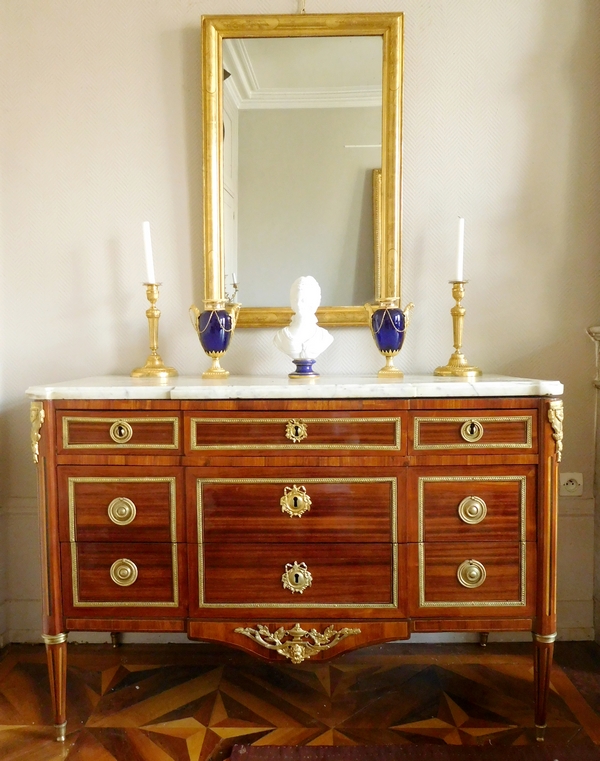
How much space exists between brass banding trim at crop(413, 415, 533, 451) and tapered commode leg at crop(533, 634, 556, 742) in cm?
51

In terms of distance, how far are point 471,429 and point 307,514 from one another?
47 cm

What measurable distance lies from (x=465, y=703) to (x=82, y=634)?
1322 millimetres

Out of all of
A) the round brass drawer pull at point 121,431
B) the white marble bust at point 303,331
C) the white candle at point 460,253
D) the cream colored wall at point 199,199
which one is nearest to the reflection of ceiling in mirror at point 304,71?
the cream colored wall at point 199,199

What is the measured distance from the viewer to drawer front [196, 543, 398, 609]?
4.53 ft

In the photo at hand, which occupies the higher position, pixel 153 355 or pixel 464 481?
pixel 153 355

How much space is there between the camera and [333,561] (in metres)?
1.38

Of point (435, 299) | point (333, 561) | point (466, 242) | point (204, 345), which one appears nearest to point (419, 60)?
point (466, 242)

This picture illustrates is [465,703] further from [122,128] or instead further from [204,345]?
[122,128]

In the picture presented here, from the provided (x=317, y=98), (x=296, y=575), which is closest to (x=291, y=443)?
(x=296, y=575)

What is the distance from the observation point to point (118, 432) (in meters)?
1.38

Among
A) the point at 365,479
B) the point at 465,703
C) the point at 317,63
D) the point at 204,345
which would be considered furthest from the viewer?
the point at 317,63

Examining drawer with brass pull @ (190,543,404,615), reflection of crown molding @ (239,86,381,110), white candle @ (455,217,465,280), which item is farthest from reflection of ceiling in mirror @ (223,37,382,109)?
drawer with brass pull @ (190,543,404,615)

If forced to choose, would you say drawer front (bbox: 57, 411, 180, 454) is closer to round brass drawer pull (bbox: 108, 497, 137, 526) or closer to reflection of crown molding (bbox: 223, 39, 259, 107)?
round brass drawer pull (bbox: 108, 497, 137, 526)

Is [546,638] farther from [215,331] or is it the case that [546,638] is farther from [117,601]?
[215,331]
